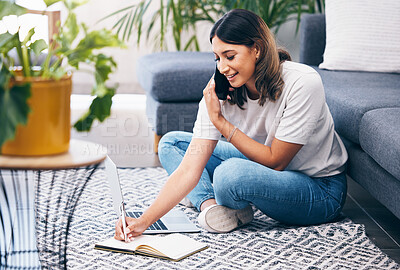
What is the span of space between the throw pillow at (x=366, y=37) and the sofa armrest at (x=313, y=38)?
21 cm

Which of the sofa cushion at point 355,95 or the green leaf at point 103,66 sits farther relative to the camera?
the sofa cushion at point 355,95

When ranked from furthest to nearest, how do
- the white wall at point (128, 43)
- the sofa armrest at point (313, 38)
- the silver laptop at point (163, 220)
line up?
1. the white wall at point (128, 43)
2. the sofa armrest at point (313, 38)
3. the silver laptop at point (163, 220)

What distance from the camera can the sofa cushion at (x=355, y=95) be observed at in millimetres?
2166

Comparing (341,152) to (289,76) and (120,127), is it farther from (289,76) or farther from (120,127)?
(120,127)

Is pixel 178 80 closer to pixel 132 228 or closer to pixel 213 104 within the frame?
pixel 213 104

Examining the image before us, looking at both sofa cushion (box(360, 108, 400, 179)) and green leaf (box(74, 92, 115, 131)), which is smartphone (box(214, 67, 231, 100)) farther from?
green leaf (box(74, 92, 115, 131))

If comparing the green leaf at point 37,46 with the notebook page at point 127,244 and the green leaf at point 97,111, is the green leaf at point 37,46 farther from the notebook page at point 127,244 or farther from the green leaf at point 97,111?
the notebook page at point 127,244

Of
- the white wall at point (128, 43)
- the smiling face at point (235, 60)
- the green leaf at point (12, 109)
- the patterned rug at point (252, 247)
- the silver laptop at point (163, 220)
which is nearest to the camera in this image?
the green leaf at point (12, 109)

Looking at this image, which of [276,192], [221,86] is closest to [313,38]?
[221,86]

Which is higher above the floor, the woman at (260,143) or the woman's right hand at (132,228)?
the woman at (260,143)

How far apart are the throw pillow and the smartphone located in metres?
1.12

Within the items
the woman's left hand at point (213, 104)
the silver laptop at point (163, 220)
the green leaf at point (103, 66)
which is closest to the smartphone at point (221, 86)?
the woman's left hand at point (213, 104)

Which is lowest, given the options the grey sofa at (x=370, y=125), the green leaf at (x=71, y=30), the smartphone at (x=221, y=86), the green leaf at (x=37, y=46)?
the grey sofa at (x=370, y=125)

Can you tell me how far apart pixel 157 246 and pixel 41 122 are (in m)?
0.81
